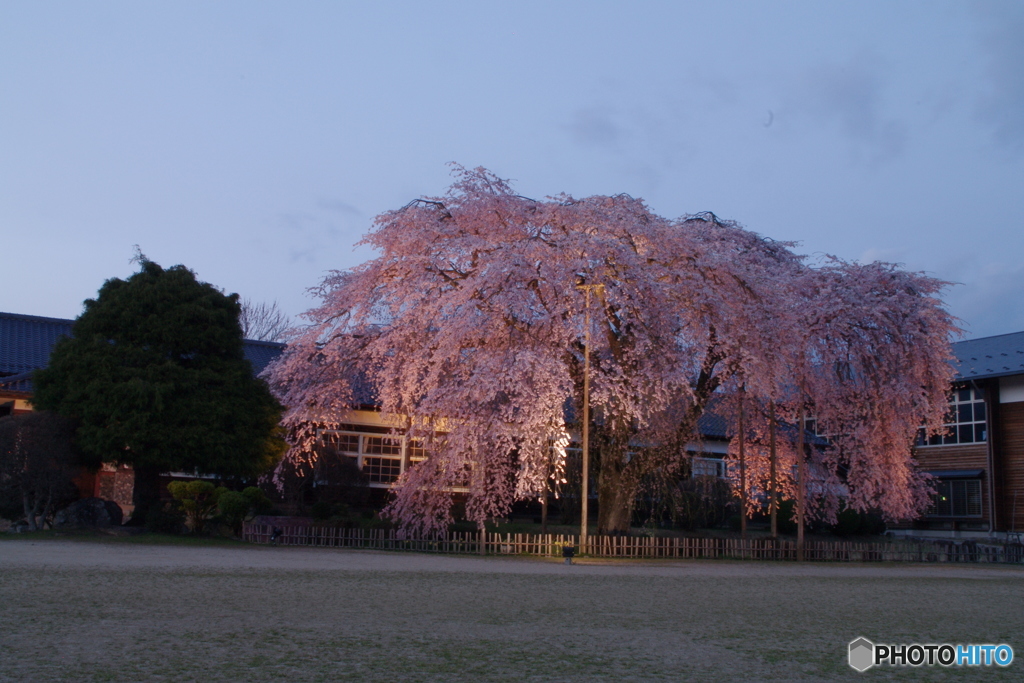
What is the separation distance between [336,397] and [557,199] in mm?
7102

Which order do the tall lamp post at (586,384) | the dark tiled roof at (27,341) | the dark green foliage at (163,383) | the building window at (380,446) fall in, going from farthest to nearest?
the building window at (380,446)
the dark tiled roof at (27,341)
the dark green foliage at (163,383)
the tall lamp post at (586,384)

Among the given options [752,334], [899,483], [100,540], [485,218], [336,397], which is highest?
[485,218]

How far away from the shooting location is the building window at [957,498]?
117 ft

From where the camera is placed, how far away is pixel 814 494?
87.5 feet

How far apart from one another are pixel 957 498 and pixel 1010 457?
2.72m

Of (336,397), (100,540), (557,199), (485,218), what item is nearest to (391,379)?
(336,397)

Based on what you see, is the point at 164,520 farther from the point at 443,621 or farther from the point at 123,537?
the point at 443,621

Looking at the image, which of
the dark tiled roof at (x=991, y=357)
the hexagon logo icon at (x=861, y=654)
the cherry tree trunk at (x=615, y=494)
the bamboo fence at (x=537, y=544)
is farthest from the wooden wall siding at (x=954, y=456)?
the hexagon logo icon at (x=861, y=654)

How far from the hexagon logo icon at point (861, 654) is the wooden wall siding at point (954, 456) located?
103ft

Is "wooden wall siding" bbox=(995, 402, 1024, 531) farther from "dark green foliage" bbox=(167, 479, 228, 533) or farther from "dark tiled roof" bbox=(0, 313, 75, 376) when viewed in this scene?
"dark tiled roof" bbox=(0, 313, 75, 376)

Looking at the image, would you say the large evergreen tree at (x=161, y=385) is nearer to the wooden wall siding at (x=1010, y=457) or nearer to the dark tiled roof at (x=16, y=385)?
the dark tiled roof at (x=16, y=385)

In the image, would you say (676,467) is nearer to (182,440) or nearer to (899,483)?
(899,483)

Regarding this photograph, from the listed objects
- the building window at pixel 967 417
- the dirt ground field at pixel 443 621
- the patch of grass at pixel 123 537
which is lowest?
the patch of grass at pixel 123 537

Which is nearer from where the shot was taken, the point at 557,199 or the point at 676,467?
the point at 557,199
